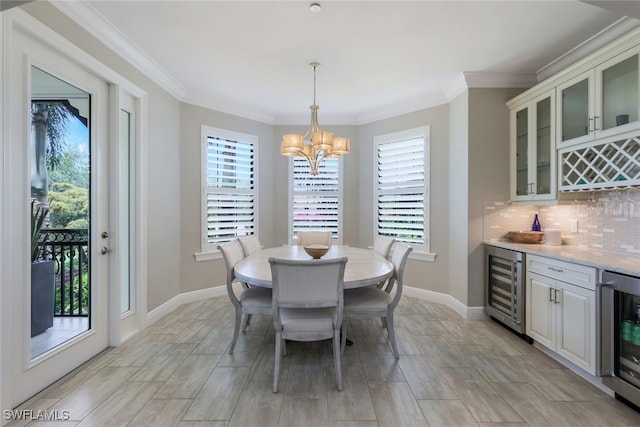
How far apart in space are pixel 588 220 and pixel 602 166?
2.33ft

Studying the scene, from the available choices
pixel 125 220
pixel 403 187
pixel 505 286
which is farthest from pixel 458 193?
pixel 125 220

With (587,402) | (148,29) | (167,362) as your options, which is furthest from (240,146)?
(587,402)

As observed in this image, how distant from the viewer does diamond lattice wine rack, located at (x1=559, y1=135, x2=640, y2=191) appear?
228 cm

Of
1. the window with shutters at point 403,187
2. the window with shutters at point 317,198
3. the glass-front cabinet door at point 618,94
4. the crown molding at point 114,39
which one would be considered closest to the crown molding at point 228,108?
the crown molding at point 114,39

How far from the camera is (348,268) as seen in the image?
2680 mm

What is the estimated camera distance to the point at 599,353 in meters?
2.14

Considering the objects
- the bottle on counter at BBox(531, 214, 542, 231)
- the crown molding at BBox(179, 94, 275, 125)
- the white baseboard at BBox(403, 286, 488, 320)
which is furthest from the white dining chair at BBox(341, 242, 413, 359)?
the crown molding at BBox(179, 94, 275, 125)

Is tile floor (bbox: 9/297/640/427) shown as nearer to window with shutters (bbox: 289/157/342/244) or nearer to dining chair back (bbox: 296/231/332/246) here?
dining chair back (bbox: 296/231/332/246)

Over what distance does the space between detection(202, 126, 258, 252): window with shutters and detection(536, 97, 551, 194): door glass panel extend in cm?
363

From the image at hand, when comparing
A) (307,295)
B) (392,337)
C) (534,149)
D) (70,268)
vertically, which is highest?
(534,149)

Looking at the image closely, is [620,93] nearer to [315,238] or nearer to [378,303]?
[378,303]

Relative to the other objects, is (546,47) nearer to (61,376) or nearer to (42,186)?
(42,186)

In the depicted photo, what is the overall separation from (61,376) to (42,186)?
141 centimetres

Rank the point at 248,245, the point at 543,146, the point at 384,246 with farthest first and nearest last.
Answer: the point at 248,245 < the point at 384,246 < the point at 543,146
